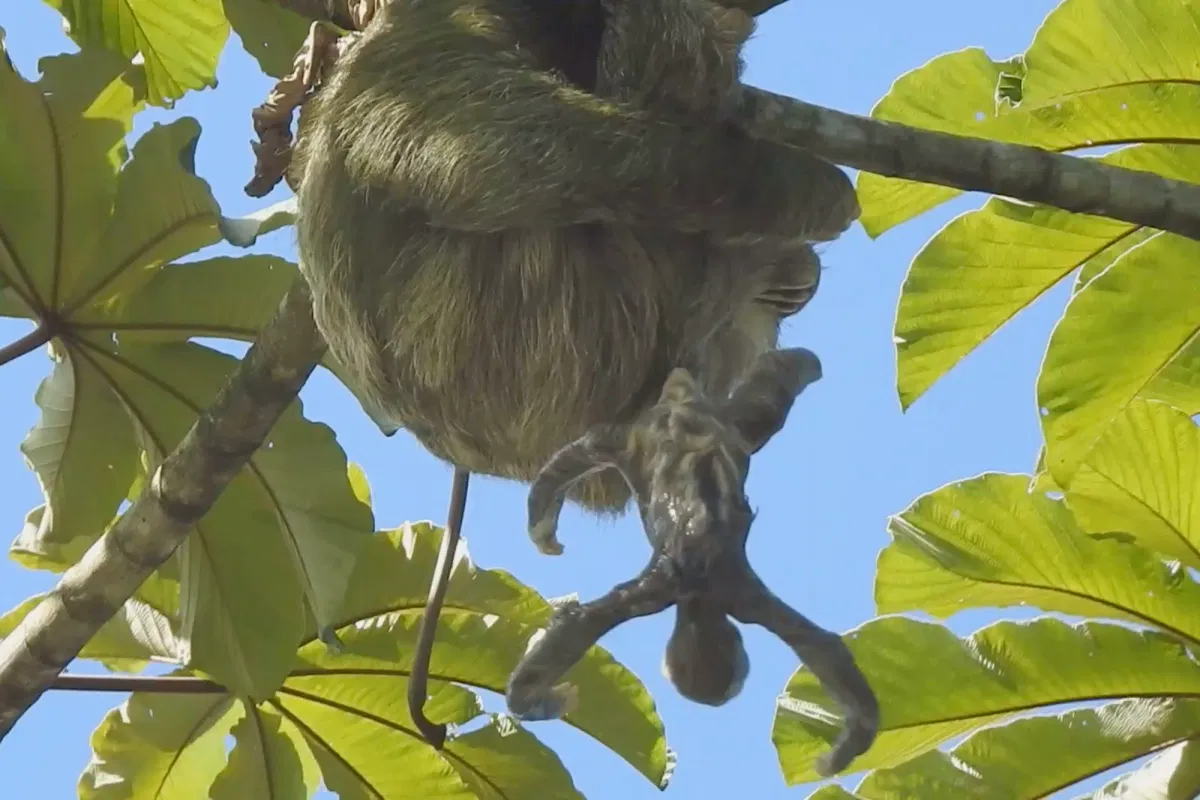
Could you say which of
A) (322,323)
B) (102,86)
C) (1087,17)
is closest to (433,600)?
(322,323)

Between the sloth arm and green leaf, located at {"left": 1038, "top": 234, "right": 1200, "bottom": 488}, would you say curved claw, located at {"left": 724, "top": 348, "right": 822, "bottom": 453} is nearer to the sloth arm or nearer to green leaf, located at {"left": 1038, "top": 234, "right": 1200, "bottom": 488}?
the sloth arm

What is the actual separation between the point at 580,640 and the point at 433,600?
1.17 metres

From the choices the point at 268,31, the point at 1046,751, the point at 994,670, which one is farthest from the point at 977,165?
the point at 268,31

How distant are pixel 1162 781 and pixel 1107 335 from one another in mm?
979

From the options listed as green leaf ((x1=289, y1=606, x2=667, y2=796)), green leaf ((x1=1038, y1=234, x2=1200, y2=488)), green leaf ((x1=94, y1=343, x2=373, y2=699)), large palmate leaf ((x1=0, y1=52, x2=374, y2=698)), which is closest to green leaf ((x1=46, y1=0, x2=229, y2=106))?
large palmate leaf ((x1=0, y1=52, x2=374, y2=698))

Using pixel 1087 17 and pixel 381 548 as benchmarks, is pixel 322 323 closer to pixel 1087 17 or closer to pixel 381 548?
pixel 381 548

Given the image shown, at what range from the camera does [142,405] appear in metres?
3.26

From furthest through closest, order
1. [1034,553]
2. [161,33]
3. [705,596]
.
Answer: [161,33] < [1034,553] < [705,596]

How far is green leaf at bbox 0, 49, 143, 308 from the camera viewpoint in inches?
121

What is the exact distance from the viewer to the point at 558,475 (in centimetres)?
190

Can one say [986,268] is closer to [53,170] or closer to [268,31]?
[268,31]

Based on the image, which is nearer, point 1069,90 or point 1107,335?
point 1069,90

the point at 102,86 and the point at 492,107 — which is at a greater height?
the point at 102,86

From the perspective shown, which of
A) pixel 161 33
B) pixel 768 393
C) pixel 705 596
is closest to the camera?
pixel 705 596
